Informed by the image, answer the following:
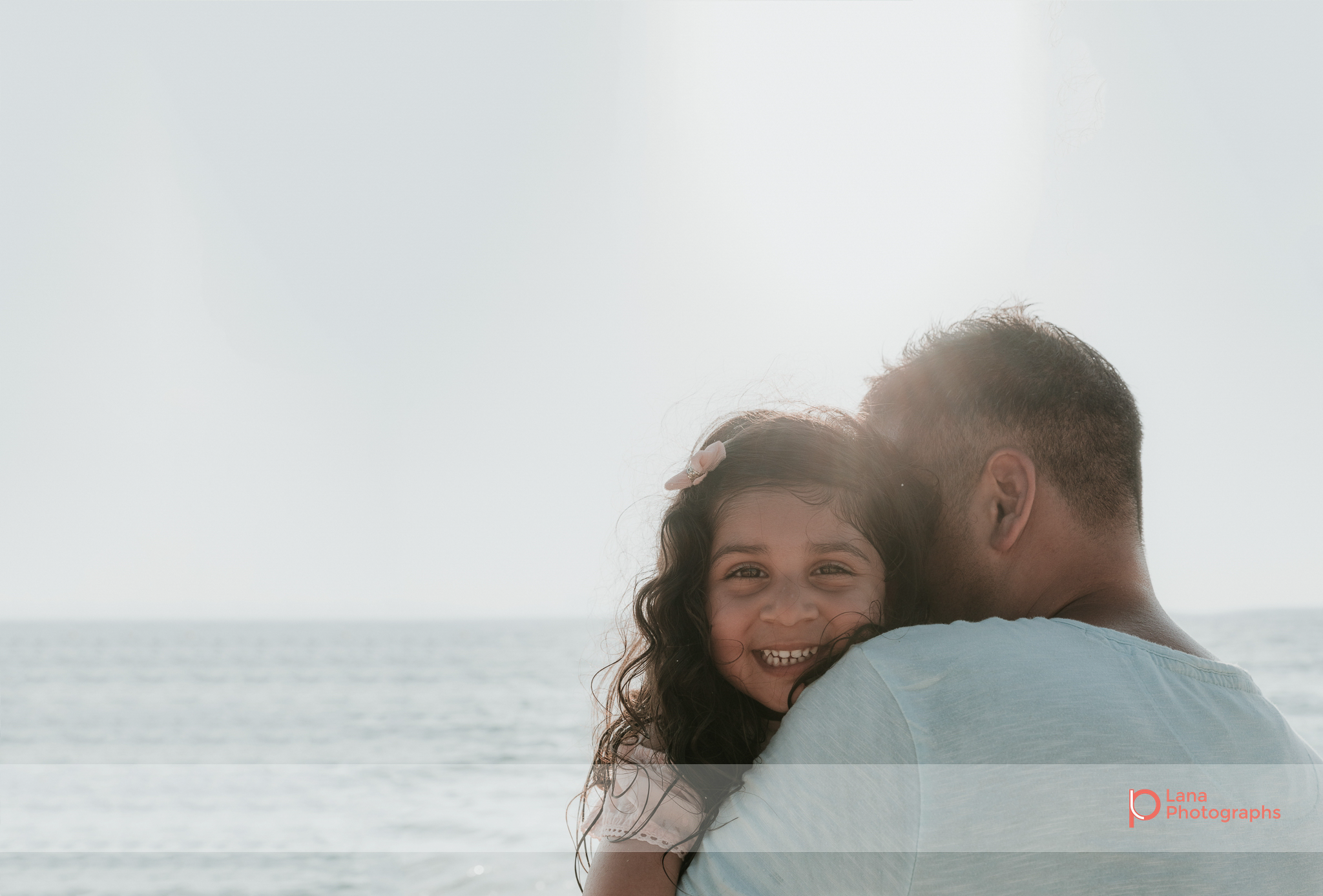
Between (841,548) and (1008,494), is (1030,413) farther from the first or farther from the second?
(841,548)

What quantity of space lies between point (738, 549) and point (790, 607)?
0.21m

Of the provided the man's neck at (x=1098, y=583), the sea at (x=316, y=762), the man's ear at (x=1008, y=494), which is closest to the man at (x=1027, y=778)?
the man's neck at (x=1098, y=583)

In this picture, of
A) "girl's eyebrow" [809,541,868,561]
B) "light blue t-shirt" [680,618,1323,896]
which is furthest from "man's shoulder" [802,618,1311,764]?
"girl's eyebrow" [809,541,868,561]

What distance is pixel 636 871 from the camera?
170 cm

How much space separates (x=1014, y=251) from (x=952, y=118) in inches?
36.7

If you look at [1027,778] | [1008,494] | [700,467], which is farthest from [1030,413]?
[1027,778]

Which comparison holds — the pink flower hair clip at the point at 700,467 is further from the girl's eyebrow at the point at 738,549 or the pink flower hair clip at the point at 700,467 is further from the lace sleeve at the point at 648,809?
the lace sleeve at the point at 648,809

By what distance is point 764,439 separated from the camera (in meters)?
2.30

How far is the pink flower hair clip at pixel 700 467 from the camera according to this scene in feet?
7.61

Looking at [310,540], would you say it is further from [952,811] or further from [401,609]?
[952,811]

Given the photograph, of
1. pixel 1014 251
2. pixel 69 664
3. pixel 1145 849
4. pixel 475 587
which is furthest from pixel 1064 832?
pixel 475 587

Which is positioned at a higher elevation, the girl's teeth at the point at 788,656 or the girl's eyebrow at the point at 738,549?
the girl's eyebrow at the point at 738,549

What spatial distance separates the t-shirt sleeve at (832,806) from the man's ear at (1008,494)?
691mm

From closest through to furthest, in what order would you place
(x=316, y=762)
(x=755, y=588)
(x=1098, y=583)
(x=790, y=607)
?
1. (x=1098, y=583)
2. (x=790, y=607)
3. (x=755, y=588)
4. (x=316, y=762)
